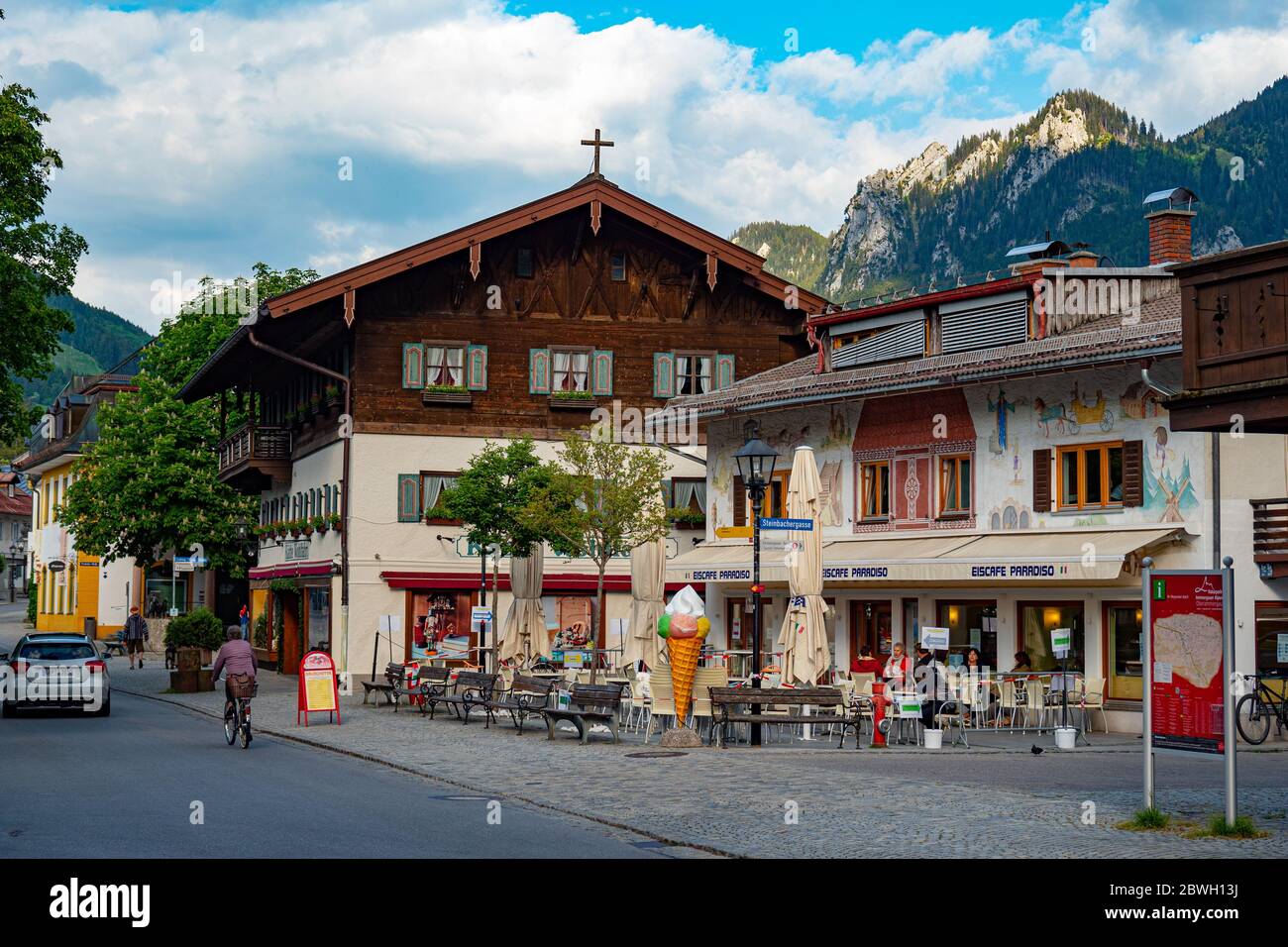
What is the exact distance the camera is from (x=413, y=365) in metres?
43.4

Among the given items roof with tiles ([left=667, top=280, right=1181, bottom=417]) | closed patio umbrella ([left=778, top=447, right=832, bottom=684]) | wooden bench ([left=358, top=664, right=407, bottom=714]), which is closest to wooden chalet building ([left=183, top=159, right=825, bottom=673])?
roof with tiles ([left=667, top=280, right=1181, bottom=417])

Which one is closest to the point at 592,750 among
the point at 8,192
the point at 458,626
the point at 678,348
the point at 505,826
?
the point at 505,826

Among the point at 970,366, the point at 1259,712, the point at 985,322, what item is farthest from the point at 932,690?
the point at 985,322

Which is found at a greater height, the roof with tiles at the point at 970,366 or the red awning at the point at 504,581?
the roof with tiles at the point at 970,366

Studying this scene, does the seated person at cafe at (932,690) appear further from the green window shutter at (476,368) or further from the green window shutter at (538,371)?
the green window shutter at (476,368)

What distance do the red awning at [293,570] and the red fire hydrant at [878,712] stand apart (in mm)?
20733

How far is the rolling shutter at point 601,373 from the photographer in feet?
148

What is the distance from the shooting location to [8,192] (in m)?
31.8

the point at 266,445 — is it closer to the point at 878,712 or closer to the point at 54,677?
the point at 54,677

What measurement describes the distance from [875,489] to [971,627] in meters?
3.95

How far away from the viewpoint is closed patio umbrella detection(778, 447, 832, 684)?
27.2 meters

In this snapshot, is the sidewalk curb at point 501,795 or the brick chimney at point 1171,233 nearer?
the sidewalk curb at point 501,795

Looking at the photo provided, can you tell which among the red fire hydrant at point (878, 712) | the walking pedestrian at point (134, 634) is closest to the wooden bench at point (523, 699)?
the red fire hydrant at point (878, 712)
